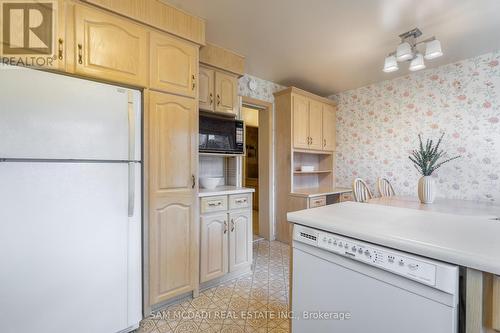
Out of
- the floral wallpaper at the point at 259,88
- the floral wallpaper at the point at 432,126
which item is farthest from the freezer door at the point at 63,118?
the floral wallpaper at the point at 432,126

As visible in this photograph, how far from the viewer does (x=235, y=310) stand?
1782mm

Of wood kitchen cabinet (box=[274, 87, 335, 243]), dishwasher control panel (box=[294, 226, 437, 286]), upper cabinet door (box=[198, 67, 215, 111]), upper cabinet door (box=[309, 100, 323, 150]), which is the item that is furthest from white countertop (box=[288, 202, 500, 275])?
upper cabinet door (box=[309, 100, 323, 150])

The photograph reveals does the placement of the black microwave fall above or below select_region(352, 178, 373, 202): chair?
above

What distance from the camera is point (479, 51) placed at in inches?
98.0

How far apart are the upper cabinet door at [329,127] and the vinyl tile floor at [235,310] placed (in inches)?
89.7

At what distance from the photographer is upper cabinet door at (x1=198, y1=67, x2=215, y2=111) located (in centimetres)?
224

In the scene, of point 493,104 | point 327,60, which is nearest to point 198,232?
point 327,60

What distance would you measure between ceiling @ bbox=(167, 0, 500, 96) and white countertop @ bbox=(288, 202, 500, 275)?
1630mm

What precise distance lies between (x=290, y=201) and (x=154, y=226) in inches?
→ 80.2

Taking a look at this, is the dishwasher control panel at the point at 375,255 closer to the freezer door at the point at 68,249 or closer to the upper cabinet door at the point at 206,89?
the freezer door at the point at 68,249

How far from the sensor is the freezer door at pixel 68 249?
3.65 ft

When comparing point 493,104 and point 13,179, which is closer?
point 13,179

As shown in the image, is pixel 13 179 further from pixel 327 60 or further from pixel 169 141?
pixel 327 60
